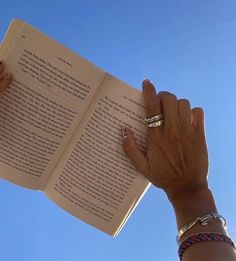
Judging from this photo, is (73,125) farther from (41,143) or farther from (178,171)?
(178,171)

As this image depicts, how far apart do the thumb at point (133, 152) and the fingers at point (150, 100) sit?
0.41 feet

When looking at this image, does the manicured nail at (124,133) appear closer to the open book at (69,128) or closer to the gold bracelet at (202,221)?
the open book at (69,128)

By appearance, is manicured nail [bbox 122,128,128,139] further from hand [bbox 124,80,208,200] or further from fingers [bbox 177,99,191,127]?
fingers [bbox 177,99,191,127]

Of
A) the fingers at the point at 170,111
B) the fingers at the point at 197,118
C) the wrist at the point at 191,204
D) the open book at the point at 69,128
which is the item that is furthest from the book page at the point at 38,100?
the wrist at the point at 191,204

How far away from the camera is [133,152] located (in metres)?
1.84

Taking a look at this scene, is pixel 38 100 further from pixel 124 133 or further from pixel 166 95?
pixel 166 95

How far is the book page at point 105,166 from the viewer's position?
6.11ft

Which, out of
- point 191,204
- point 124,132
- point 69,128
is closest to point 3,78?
point 69,128

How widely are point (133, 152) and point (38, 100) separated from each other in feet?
1.45

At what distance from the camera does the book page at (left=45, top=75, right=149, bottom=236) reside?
1.86 meters

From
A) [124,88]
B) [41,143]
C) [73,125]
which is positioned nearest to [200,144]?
[124,88]

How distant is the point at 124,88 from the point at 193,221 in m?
0.67

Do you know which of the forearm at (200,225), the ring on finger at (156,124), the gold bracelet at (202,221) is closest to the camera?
the forearm at (200,225)

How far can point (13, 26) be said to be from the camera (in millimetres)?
1779
